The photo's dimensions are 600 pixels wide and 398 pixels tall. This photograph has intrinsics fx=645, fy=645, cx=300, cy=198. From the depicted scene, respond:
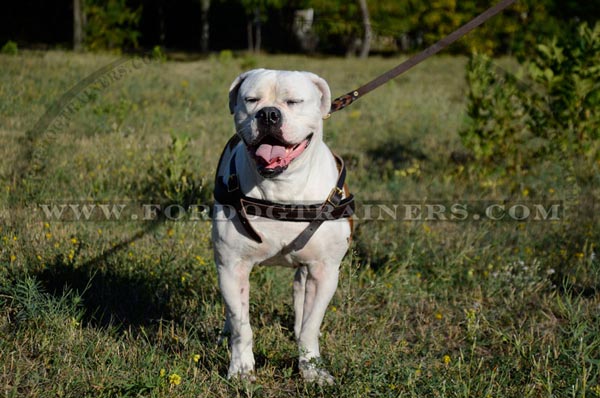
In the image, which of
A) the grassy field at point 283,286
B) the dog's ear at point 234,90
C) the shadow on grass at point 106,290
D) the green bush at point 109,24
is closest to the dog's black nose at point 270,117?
the dog's ear at point 234,90

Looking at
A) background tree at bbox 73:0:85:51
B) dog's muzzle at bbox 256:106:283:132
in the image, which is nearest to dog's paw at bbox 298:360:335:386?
dog's muzzle at bbox 256:106:283:132

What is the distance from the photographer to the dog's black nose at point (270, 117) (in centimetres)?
263

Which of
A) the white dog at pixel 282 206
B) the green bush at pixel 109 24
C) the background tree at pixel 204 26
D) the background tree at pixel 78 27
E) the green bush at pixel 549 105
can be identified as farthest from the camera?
the background tree at pixel 204 26

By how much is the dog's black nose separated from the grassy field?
90 centimetres

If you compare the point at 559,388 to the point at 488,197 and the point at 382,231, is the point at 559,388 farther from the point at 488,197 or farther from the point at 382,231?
the point at 488,197

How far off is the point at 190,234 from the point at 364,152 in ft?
12.3

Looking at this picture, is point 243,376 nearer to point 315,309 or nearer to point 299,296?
point 315,309

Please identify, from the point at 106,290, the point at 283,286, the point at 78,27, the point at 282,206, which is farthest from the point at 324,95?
the point at 78,27

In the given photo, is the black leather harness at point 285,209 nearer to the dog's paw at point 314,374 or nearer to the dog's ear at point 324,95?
the dog's ear at point 324,95

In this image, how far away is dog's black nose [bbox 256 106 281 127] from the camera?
263cm

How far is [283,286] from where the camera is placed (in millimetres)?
4039

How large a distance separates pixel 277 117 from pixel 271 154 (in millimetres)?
160

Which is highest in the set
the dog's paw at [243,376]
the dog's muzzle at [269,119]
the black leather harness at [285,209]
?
the dog's muzzle at [269,119]

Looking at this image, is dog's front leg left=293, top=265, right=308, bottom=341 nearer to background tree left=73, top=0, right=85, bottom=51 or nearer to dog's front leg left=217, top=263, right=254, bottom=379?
dog's front leg left=217, top=263, right=254, bottom=379
